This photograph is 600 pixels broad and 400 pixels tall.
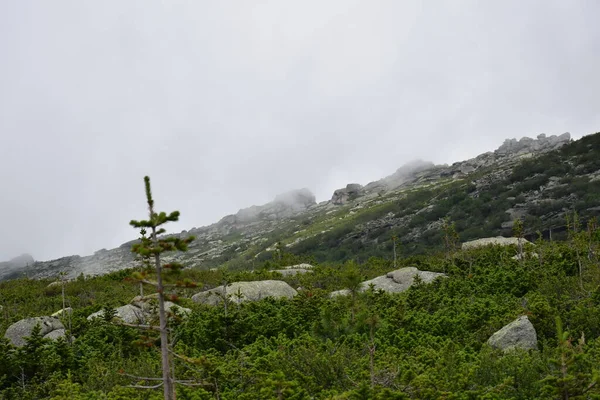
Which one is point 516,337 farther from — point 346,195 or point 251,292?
point 346,195

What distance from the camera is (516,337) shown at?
50.5 feet

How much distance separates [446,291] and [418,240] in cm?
5392

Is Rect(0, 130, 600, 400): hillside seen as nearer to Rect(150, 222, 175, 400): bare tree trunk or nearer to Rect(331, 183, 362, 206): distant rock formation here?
Rect(150, 222, 175, 400): bare tree trunk

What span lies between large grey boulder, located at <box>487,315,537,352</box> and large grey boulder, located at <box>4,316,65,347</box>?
2032 centimetres

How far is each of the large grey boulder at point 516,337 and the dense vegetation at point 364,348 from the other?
0.51 m

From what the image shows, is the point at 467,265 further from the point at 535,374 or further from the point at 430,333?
the point at 535,374

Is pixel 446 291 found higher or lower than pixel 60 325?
lower

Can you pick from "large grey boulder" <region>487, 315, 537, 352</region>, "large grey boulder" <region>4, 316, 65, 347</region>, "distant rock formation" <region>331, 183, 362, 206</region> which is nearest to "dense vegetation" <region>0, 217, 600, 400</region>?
"large grey boulder" <region>487, 315, 537, 352</region>

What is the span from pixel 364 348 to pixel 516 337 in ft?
18.0

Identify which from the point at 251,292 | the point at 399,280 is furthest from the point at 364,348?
the point at 399,280

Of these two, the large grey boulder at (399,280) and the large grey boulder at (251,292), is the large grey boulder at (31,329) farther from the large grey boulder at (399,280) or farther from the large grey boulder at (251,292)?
the large grey boulder at (399,280)

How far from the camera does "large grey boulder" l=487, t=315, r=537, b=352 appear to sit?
1514cm

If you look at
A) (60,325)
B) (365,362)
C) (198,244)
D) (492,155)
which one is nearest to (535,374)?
(365,362)

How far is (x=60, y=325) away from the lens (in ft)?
75.8
